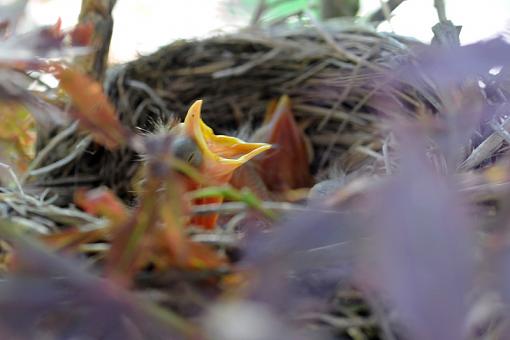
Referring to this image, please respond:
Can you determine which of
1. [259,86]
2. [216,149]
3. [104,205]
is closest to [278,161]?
[259,86]

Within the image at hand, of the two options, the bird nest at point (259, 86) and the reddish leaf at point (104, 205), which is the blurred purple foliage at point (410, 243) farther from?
the bird nest at point (259, 86)

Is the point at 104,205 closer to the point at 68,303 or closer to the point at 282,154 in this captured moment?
the point at 68,303

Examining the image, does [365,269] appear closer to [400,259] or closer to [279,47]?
[400,259]

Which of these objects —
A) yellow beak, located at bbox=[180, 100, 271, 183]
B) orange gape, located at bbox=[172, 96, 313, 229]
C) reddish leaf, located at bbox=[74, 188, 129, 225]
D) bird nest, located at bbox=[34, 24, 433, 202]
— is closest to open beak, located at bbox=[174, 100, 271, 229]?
yellow beak, located at bbox=[180, 100, 271, 183]

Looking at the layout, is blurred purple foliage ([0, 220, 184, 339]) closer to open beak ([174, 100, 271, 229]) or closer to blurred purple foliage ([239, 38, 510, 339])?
blurred purple foliage ([239, 38, 510, 339])

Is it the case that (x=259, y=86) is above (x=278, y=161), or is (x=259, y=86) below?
above

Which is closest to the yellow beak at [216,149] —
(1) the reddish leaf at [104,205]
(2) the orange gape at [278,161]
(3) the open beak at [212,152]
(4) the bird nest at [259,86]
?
(3) the open beak at [212,152]
